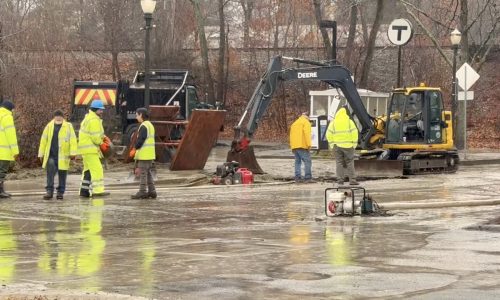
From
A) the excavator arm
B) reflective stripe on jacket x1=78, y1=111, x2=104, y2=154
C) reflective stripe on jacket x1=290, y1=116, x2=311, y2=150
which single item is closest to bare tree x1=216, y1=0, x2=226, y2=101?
the excavator arm

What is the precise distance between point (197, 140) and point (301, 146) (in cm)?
292

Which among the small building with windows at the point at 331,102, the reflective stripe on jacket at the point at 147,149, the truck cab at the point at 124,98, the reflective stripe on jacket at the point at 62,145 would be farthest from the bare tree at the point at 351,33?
the reflective stripe on jacket at the point at 62,145

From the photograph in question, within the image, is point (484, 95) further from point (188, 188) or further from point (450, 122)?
point (188, 188)

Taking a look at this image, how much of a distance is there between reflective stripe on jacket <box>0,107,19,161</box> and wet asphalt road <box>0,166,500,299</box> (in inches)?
36.8

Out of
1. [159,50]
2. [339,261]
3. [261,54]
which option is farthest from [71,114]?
[339,261]

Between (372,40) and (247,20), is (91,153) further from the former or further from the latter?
(247,20)

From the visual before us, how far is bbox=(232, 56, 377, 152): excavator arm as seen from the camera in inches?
1054

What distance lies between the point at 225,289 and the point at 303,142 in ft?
52.0

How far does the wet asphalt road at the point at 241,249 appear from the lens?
9.68 m

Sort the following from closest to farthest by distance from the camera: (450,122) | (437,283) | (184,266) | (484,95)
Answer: (437,283) < (184,266) < (450,122) < (484,95)

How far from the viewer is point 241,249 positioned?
12477mm

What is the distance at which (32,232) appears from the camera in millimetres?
14156

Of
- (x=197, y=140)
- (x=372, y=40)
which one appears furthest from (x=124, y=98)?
(x=372, y=40)

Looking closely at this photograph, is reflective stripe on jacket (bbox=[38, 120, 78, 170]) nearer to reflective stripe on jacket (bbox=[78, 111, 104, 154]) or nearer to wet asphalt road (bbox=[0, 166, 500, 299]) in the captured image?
reflective stripe on jacket (bbox=[78, 111, 104, 154])
